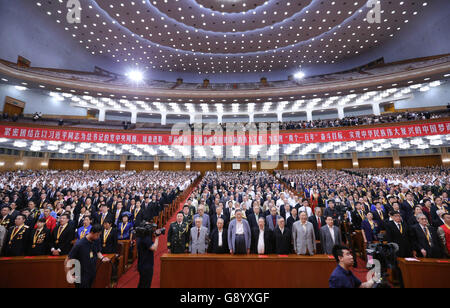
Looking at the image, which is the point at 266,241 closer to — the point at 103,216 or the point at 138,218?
the point at 138,218

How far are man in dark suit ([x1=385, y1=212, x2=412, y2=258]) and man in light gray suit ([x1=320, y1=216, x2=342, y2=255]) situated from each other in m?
0.91

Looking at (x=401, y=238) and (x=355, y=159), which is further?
(x=355, y=159)

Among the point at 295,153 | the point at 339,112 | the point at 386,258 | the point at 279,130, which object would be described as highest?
the point at 339,112

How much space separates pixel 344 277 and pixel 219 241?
6.89 feet

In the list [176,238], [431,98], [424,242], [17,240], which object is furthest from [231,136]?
[431,98]

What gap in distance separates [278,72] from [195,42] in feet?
37.8

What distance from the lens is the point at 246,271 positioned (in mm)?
2777

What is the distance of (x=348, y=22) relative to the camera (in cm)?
1614

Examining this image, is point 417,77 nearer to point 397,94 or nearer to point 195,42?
point 397,94

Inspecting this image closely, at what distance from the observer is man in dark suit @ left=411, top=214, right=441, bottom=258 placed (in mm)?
3059

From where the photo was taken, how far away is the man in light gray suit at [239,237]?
3.15 metres

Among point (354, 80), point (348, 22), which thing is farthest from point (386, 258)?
point (348, 22)

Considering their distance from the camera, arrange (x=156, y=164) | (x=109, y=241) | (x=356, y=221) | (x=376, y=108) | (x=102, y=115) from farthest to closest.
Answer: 1. (x=102, y=115)
2. (x=156, y=164)
3. (x=376, y=108)
4. (x=356, y=221)
5. (x=109, y=241)

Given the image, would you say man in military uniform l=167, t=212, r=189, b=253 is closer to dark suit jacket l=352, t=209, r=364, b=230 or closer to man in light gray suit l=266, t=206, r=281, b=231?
man in light gray suit l=266, t=206, r=281, b=231
